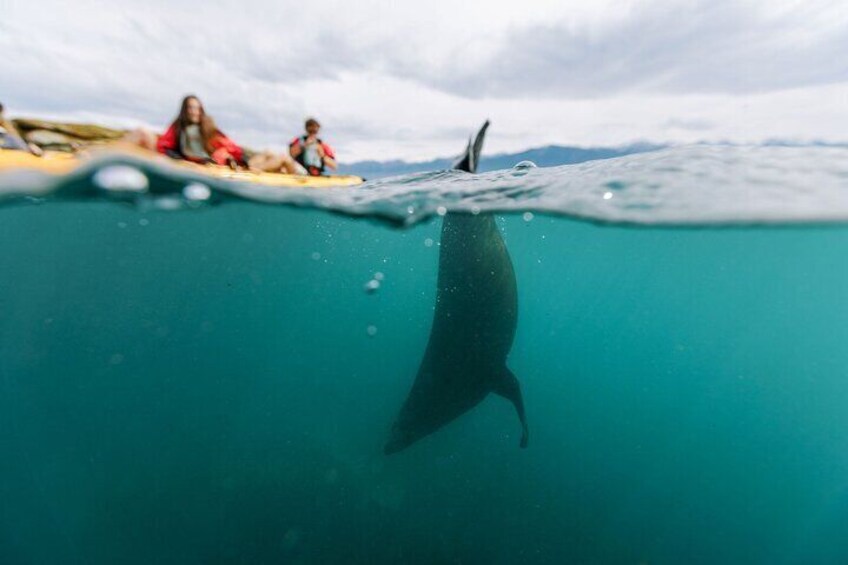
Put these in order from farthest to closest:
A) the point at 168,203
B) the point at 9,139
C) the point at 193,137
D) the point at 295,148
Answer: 1. the point at 295,148
2. the point at 168,203
3. the point at 193,137
4. the point at 9,139

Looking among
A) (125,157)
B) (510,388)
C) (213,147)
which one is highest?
(213,147)

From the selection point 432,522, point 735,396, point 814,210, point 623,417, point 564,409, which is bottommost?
point 735,396

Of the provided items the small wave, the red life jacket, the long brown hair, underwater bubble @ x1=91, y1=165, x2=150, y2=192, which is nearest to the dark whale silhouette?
the small wave

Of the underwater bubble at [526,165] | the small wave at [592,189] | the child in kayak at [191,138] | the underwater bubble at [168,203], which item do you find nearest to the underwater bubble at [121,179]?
the small wave at [592,189]

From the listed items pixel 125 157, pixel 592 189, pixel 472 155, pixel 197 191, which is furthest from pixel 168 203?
pixel 592 189

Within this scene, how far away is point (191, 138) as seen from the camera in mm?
5512

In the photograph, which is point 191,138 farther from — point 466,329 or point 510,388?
point 510,388

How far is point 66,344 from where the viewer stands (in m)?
32.6

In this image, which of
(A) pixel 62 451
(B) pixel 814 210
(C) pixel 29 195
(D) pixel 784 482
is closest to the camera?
(B) pixel 814 210

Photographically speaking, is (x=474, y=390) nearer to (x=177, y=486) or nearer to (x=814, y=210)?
(x=814, y=210)

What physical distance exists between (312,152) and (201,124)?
7.01ft

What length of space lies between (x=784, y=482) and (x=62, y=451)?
4178 centimetres

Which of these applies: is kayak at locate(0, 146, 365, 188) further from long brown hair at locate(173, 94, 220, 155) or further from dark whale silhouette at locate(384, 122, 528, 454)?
dark whale silhouette at locate(384, 122, 528, 454)

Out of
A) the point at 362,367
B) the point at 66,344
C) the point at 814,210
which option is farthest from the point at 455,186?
the point at 66,344
